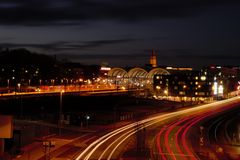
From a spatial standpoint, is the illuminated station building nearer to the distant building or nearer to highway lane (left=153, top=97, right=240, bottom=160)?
the distant building

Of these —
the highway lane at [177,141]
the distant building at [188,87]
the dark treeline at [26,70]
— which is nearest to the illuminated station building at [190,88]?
the distant building at [188,87]

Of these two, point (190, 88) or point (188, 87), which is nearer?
point (190, 88)

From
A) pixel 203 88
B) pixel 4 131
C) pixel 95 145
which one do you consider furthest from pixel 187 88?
pixel 4 131

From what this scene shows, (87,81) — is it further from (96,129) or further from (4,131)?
(4,131)

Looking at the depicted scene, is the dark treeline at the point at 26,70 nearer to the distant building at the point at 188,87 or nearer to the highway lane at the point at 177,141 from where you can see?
the distant building at the point at 188,87

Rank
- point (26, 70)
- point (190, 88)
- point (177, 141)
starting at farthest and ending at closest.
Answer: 1. point (190, 88)
2. point (26, 70)
3. point (177, 141)

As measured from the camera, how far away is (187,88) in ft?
418

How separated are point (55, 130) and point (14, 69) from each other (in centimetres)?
7224

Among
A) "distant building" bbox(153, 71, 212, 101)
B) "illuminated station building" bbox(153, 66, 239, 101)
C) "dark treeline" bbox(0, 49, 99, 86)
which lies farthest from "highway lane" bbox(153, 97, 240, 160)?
"distant building" bbox(153, 71, 212, 101)

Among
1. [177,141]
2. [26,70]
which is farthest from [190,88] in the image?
[177,141]

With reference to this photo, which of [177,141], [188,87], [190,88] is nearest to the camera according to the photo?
[177,141]

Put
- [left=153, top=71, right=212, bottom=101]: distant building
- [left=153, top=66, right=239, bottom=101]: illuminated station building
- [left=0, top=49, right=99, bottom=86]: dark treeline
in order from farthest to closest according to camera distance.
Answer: [left=153, top=71, right=212, bottom=101]: distant building < [left=153, top=66, right=239, bottom=101]: illuminated station building < [left=0, top=49, right=99, bottom=86]: dark treeline

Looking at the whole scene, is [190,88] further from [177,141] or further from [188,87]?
[177,141]

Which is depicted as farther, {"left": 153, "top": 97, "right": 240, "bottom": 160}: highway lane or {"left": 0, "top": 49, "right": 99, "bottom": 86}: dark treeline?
{"left": 0, "top": 49, "right": 99, "bottom": 86}: dark treeline
